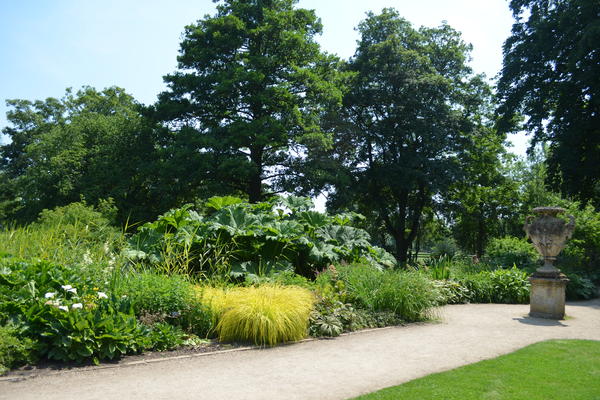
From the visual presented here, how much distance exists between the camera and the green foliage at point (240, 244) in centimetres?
881

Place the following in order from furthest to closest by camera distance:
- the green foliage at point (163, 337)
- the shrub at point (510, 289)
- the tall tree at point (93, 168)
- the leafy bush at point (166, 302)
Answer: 1. the tall tree at point (93, 168)
2. the shrub at point (510, 289)
3. the leafy bush at point (166, 302)
4. the green foliage at point (163, 337)

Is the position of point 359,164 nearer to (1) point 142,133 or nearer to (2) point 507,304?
(1) point 142,133

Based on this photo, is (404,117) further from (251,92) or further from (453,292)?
(453,292)

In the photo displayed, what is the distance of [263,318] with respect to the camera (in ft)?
20.6

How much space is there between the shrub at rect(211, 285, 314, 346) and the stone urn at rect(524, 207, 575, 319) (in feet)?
17.9

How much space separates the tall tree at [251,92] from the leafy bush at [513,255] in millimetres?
9031

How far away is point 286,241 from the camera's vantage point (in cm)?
966

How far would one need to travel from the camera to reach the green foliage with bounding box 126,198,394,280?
8812mm

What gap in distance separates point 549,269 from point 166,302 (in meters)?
7.73

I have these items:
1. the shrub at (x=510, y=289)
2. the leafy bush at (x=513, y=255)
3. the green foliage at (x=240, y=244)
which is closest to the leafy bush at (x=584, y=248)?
the leafy bush at (x=513, y=255)

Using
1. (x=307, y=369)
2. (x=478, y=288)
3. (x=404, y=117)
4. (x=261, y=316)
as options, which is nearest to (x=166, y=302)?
(x=261, y=316)

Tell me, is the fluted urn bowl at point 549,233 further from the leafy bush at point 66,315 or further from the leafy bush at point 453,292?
the leafy bush at point 66,315

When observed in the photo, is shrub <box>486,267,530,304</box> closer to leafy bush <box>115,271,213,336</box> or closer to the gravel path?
the gravel path

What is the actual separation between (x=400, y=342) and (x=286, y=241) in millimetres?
3701
